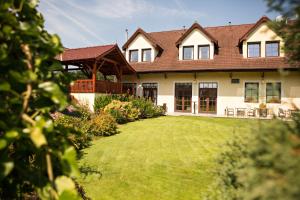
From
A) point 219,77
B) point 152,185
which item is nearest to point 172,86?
point 219,77

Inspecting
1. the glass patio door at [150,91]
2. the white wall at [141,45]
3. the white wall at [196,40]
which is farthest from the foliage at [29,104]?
the white wall at [141,45]

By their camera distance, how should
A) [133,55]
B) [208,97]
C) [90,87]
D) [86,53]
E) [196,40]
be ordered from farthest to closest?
[133,55]
[196,40]
[208,97]
[86,53]
[90,87]

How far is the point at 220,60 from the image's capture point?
24.9 meters

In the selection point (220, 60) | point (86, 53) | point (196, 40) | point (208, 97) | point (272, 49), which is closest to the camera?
point (86, 53)

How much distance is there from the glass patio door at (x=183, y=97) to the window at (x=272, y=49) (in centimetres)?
740

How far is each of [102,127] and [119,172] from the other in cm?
630

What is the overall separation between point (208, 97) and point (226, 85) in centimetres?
195

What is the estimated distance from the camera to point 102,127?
14.2m

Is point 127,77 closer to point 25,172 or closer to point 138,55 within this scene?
point 138,55

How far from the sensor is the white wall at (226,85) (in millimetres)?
22578

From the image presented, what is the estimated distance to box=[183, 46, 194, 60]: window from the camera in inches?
1035

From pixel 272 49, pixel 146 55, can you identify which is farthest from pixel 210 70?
pixel 146 55

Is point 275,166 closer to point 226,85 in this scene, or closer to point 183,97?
point 226,85

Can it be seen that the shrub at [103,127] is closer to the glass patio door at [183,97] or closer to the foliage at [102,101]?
the foliage at [102,101]
